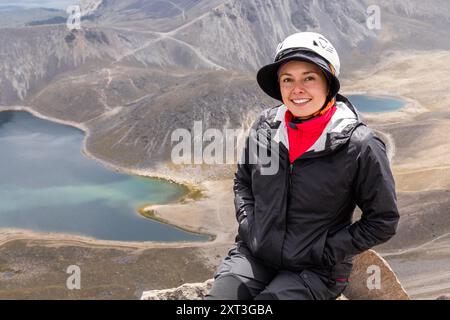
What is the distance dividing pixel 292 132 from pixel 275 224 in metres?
1.20

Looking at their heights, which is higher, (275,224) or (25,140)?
(25,140)

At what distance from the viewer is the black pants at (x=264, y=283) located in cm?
637

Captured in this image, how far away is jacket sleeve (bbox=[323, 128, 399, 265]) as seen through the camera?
609 cm

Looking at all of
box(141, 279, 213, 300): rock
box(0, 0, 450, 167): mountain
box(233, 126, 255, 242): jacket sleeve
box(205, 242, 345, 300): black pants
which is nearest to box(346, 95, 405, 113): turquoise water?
box(0, 0, 450, 167): mountain

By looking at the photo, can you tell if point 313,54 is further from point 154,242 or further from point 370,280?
point 154,242

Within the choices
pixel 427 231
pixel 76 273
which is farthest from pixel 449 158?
pixel 76 273

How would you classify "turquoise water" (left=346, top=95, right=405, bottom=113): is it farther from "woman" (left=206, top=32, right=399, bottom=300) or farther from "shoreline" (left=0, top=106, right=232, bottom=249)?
"woman" (left=206, top=32, right=399, bottom=300)

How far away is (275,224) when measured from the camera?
21.8 feet

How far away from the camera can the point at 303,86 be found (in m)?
6.30

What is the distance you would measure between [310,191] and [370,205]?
728 millimetres

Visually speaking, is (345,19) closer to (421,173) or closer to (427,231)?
(421,173)

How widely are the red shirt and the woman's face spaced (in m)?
0.17

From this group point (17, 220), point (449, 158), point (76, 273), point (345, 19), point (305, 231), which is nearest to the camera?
point (305, 231)

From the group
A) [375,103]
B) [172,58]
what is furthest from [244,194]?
[172,58]
